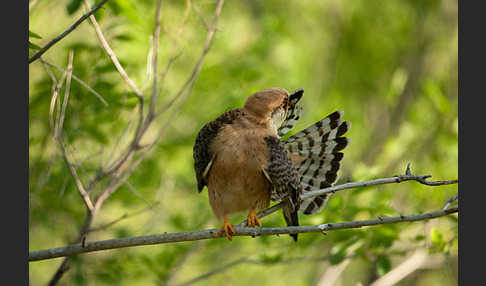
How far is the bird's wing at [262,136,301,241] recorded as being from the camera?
3.31 metres

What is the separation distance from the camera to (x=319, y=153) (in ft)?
13.1

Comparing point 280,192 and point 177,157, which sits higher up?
point 177,157

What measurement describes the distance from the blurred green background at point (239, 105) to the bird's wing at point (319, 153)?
32cm

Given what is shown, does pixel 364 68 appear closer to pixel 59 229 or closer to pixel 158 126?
pixel 158 126

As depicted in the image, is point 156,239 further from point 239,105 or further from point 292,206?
point 239,105

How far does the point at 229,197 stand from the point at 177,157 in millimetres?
2239

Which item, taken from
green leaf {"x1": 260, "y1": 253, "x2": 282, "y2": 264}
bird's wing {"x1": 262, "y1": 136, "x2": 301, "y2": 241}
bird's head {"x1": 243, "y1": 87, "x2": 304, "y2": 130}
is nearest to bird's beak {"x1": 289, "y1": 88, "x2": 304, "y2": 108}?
bird's head {"x1": 243, "y1": 87, "x2": 304, "y2": 130}

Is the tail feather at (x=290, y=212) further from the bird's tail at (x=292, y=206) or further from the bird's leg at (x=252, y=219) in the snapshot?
the bird's leg at (x=252, y=219)

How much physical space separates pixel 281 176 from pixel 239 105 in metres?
1.28

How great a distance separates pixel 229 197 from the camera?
11.1 feet

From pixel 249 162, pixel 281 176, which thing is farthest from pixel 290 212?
pixel 249 162

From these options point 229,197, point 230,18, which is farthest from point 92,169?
point 230,18

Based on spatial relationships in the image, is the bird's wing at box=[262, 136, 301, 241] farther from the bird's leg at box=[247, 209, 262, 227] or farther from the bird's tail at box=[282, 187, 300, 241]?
the bird's leg at box=[247, 209, 262, 227]

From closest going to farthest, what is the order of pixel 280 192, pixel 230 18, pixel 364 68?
pixel 280 192
pixel 230 18
pixel 364 68
